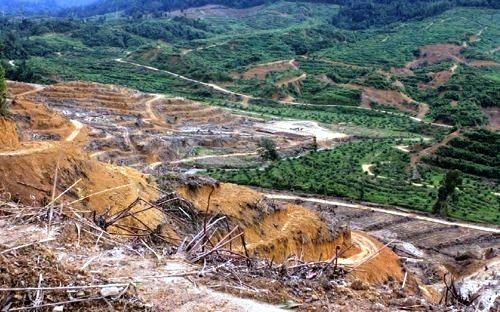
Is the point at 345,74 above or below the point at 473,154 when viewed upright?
below

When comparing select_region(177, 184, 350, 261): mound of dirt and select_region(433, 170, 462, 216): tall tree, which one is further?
select_region(433, 170, 462, 216): tall tree

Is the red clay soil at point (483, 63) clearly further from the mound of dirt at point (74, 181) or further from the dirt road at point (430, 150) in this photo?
the mound of dirt at point (74, 181)

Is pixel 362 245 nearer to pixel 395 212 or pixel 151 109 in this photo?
pixel 395 212

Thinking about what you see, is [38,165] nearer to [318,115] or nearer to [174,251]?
[174,251]

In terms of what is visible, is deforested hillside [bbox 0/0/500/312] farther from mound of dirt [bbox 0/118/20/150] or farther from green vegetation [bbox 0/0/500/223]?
green vegetation [bbox 0/0/500/223]

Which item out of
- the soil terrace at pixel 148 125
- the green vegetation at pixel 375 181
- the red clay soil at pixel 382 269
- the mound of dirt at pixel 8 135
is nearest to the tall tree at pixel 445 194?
the green vegetation at pixel 375 181

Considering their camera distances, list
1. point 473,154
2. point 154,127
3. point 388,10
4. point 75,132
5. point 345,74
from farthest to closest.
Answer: point 388,10 < point 345,74 < point 154,127 < point 473,154 < point 75,132

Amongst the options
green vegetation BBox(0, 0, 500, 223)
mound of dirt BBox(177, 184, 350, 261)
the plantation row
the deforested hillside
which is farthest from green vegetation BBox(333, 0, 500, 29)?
mound of dirt BBox(177, 184, 350, 261)

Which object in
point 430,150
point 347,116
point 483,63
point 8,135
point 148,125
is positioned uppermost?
point 8,135

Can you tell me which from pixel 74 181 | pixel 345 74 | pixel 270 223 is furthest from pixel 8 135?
pixel 345 74
